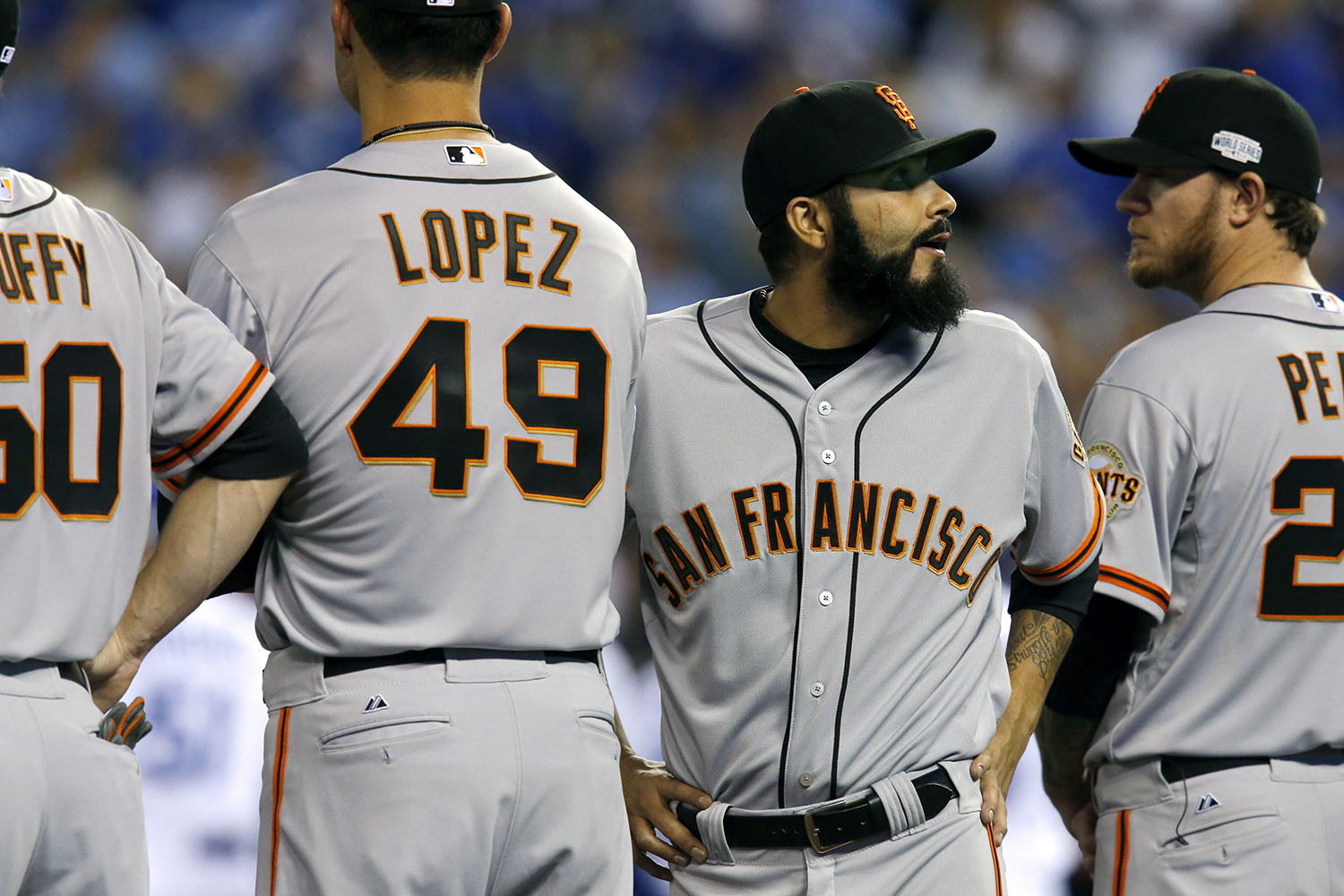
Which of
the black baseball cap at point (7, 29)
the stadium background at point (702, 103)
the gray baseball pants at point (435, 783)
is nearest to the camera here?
the gray baseball pants at point (435, 783)

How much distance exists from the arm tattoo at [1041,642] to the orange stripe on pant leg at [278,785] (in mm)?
1339

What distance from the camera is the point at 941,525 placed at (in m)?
2.50

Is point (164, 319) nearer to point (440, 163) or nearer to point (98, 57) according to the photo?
point (440, 163)

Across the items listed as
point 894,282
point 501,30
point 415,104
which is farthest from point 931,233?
point 415,104

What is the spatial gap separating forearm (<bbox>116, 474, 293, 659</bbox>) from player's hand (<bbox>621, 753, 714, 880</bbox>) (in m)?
0.82

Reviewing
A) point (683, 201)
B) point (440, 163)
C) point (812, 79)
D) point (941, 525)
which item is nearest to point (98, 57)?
point (683, 201)

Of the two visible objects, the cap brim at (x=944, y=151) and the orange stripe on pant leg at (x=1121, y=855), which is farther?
the orange stripe on pant leg at (x=1121, y=855)

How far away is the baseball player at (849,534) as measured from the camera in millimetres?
2432

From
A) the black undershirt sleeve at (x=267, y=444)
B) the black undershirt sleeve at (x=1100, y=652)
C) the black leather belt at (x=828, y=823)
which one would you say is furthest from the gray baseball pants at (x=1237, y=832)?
the black undershirt sleeve at (x=267, y=444)

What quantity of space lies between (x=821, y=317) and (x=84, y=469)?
132 centimetres

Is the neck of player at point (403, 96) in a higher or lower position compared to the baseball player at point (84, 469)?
higher

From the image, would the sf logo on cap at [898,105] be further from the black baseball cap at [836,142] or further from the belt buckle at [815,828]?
the belt buckle at [815,828]

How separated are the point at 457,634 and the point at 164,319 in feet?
2.08

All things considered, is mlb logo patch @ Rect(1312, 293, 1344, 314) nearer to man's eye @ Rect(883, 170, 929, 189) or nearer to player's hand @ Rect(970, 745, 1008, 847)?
man's eye @ Rect(883, 170, 929, 189)
